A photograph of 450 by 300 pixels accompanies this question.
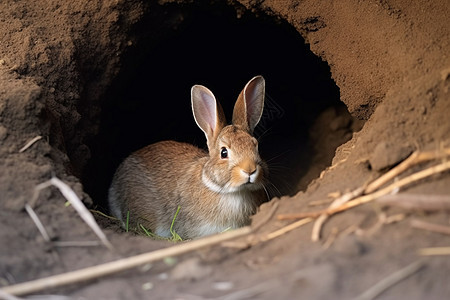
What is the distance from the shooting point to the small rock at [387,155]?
3990 mm

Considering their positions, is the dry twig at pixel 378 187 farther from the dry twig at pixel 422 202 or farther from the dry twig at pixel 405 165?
the dry twig at pixel 422 202

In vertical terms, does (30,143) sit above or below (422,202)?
above

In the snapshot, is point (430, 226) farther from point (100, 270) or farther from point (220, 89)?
point (220, 89)

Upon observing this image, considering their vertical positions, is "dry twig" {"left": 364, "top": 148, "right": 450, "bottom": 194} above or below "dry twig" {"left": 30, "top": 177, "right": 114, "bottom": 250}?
above

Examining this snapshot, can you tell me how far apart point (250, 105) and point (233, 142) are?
0.70 metres

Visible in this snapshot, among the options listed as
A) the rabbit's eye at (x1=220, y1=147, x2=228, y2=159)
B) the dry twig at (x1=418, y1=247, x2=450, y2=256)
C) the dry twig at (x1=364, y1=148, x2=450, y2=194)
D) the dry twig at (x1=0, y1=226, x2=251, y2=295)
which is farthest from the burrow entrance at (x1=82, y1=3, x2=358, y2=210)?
the dry twig at (x1=418, y1=247, x2=450, y2=256)

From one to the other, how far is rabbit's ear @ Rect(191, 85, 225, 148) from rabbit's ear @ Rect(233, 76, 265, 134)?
0.18 metres

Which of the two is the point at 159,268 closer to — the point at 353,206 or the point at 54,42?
the point at 353,206

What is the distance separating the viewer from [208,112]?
6.33m

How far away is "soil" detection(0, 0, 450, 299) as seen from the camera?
3.26 metres

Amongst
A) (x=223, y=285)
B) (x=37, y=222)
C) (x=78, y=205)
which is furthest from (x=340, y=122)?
(x=223, y=285)

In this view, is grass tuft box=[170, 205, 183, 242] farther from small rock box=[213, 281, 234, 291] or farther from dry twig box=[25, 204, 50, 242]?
small rock box=[213, 281, 234, 291]

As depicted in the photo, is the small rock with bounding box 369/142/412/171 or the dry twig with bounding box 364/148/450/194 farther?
the small rock with bounding box 369/142/412/171

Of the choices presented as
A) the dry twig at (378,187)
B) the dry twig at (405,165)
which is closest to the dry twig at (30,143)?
the dry twig at (378,187)
